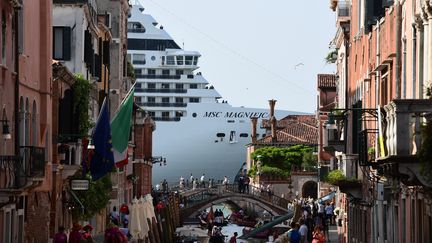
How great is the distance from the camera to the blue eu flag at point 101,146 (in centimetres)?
3722

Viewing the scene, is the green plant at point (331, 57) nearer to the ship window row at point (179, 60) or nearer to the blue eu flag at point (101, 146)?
the blue eu flag at point (101, 146)

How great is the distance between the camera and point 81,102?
4375 cm

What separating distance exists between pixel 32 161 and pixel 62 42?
17.0 metres

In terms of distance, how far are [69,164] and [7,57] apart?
13.1 m

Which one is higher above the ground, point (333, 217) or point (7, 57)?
point (7, 57)

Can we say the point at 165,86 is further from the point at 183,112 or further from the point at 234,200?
the point at 234,200

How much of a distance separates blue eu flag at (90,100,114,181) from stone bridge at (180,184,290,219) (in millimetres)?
75128

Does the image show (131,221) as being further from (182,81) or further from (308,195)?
(182,81)

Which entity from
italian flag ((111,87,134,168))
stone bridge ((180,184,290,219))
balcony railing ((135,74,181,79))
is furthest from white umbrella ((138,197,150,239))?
balcony railing ((135,74,181,79))

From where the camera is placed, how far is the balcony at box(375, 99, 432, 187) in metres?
24.2

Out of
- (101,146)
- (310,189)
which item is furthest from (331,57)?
(310,189)

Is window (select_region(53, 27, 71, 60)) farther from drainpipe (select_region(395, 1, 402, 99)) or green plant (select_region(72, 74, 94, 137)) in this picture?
drainpipe (select_region(395, 1, 402, 99))

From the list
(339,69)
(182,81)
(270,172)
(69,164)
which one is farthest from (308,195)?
(69,164)

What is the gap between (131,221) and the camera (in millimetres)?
53906
